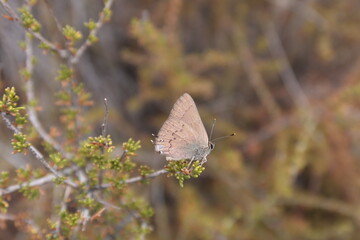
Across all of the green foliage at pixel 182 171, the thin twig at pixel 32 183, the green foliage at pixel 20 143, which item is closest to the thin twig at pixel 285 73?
the green foliage at pixel 182 171

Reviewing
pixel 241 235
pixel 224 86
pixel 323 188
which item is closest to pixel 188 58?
pixel 224 86

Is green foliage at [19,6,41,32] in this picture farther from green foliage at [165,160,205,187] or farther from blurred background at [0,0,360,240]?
blurred background at [0,0,360,240]

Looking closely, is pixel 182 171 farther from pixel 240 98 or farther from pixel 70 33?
pixel 240 98

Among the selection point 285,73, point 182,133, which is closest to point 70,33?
point 182,133

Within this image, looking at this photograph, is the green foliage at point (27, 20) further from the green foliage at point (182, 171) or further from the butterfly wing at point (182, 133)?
the green foliage at point (182, 171)

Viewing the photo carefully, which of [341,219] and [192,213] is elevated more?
[341,219]

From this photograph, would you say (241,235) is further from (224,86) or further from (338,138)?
(224,86)

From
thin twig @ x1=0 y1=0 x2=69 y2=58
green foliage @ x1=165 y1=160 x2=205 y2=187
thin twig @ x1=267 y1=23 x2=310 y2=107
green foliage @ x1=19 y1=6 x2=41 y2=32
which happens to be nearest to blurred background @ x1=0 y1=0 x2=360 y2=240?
thin twig @ x1=267 y1=23 x2=310 y2=107
